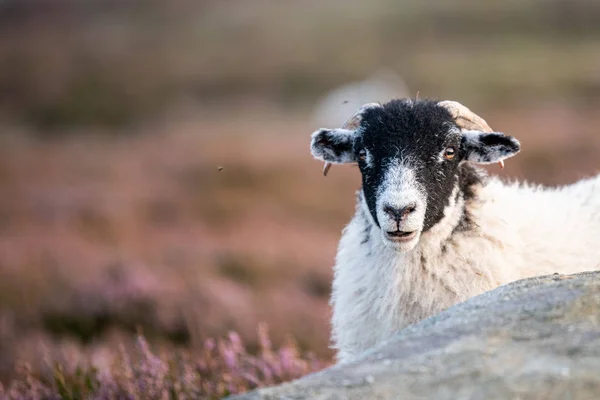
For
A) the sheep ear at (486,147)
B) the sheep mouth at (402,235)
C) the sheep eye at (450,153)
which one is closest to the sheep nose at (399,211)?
the sheep mouth at (402,235)

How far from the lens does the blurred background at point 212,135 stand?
1220 centimetres

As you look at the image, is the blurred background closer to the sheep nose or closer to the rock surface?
the sheep nose

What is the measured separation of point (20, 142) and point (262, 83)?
23.0 metres

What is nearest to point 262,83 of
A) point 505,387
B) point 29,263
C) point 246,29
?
point 246,29

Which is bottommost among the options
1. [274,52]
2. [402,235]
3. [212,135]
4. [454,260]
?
[454,260]

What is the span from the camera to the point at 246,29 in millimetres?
76500

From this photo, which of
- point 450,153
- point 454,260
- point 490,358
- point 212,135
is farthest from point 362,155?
point 212,135

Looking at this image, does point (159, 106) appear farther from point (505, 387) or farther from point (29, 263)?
point (505, 387)

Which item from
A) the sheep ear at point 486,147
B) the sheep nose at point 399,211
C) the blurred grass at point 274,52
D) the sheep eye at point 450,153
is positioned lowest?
the sheep nose at point 399,211

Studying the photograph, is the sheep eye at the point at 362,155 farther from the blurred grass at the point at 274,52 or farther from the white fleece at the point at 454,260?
the blurred grass at the point at 274,52

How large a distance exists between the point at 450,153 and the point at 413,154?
0.41 m

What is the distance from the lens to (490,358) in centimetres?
334

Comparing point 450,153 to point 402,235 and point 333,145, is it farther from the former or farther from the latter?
point 333,145

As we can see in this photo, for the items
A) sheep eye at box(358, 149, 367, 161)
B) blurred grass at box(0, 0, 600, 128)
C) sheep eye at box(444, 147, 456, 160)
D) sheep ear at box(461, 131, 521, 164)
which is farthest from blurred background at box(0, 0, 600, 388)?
sheep ear at box(461, 131, 521, 164)
